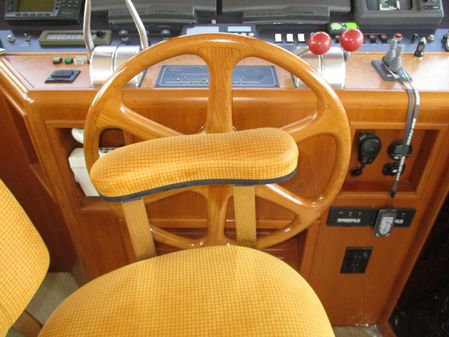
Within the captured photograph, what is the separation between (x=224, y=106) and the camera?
0.80 metres

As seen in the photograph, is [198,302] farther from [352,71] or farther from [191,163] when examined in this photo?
[352,71]

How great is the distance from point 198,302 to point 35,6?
3.49 ft

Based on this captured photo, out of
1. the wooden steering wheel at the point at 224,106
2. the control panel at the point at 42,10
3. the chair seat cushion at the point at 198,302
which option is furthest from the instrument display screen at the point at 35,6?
the chair seat cushion at the point at 198,302

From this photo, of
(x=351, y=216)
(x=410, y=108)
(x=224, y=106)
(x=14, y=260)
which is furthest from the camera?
(x=351, y=216)

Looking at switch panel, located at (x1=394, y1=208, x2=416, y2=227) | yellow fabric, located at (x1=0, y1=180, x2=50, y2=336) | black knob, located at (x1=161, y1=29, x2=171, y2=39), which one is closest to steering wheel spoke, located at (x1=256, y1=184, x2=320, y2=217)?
switch panel, located at (x1=394, y1=208, x2=416, y2=227)

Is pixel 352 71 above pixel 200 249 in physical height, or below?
above

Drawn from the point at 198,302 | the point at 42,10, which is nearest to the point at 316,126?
the point at 198,302

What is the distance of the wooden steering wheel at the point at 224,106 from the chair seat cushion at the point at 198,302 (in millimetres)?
113

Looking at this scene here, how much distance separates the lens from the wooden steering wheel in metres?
0.73

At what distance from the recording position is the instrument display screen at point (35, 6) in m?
1.26

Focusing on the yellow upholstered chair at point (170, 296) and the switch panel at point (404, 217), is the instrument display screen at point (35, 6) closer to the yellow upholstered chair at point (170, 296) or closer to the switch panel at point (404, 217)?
the yellow upholstered chair at point (170, 296)

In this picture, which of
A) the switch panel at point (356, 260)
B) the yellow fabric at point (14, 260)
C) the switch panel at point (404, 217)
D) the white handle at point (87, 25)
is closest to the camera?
the yellow fabric at point (14, 260)

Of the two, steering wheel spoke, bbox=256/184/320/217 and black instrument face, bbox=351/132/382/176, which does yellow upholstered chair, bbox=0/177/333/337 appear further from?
black instrument face, bbox=351/132/382/176

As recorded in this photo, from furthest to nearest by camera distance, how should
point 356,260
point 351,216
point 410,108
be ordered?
point 356,260
point 351,216
point 410,108
